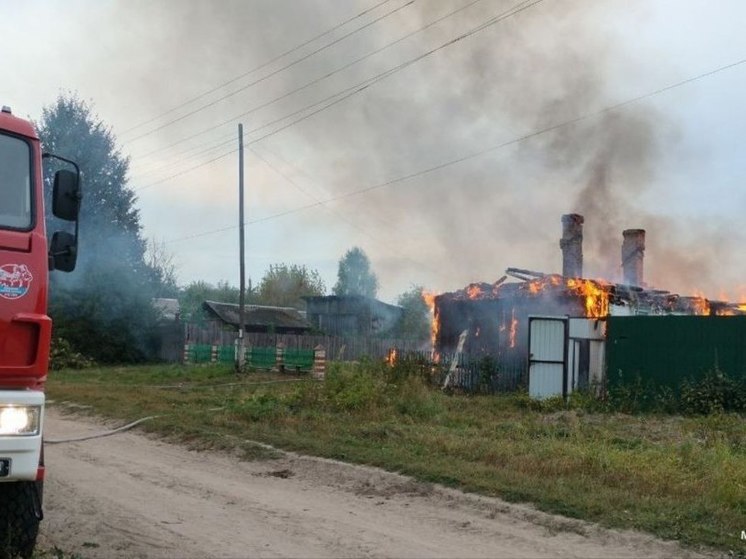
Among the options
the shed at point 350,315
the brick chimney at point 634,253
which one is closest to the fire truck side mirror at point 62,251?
the brick chimney at point 634,253

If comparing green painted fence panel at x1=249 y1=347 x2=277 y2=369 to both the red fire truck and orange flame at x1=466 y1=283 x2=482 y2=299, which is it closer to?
orange flame at x1=466 y1=283 x2=482 y2=299

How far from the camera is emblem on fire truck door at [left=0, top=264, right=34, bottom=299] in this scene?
4.96 meters

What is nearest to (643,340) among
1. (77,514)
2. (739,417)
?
(739,417)

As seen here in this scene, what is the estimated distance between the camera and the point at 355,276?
75.6 m

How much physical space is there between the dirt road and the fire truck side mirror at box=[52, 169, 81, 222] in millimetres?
2734

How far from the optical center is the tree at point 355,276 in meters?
73.1

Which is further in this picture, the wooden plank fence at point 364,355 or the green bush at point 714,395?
the wooden plank fence at point 364,355

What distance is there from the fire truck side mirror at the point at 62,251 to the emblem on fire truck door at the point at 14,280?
2.81 ft

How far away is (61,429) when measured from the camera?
13641 mm

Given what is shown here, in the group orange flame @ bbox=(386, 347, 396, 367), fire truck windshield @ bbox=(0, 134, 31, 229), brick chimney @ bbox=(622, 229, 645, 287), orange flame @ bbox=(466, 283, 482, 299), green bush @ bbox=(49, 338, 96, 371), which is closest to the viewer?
fire truck windshield @ bbox=(0, 134, 31, 229)

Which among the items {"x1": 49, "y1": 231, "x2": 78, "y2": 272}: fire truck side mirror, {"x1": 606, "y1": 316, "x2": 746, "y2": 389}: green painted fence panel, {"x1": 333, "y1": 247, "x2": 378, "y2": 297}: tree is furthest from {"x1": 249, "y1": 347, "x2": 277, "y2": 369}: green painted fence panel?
{"x1": 333, "y1": 247, "x2": 378, "y2": 297}: tree

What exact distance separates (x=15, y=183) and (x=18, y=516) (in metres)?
2.46

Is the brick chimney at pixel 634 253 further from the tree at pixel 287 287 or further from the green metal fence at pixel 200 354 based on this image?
the tree at pixel 287 287

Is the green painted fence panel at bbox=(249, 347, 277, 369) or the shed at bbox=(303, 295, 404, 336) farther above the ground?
the shed at bbox=(303, 295, 404, 336)
